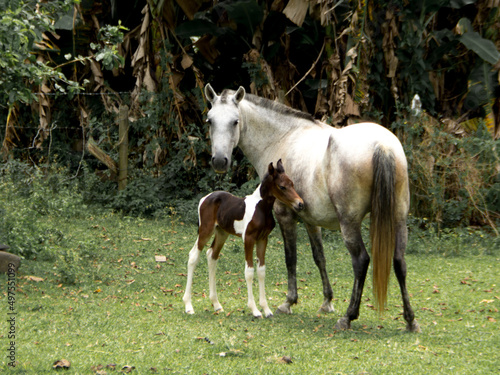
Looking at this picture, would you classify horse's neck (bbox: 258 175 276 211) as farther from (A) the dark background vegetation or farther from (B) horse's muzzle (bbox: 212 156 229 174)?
(A) the dark background vegetation

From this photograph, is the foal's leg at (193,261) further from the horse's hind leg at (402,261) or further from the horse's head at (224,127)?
the horse's hind leg at (402,261)

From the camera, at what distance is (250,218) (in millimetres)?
6176

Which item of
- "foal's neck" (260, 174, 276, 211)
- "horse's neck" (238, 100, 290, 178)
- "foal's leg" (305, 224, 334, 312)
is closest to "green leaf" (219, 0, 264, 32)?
"horse's neck" (238, 100, 290, 178)

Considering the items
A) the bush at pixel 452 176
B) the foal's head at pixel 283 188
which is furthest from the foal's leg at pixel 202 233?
the bush at pixel 452 176

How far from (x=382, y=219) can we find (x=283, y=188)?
1.02 meters

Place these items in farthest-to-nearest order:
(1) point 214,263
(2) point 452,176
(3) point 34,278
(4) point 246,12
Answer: (4) point 246,12, (2) point 452,176, (3) point 34,278, (1) point 214,263

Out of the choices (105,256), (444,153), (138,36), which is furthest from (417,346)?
(138,36)

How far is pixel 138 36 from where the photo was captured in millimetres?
13078

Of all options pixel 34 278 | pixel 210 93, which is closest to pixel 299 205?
pixel 210 93

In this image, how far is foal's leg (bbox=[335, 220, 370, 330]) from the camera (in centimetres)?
564

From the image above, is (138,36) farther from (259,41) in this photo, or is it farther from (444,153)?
(444,153)

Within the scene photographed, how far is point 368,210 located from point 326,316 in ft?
4.62

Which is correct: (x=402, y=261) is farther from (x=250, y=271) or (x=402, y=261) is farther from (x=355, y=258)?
(x=250, y=271)

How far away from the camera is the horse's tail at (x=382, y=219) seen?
5.37m
